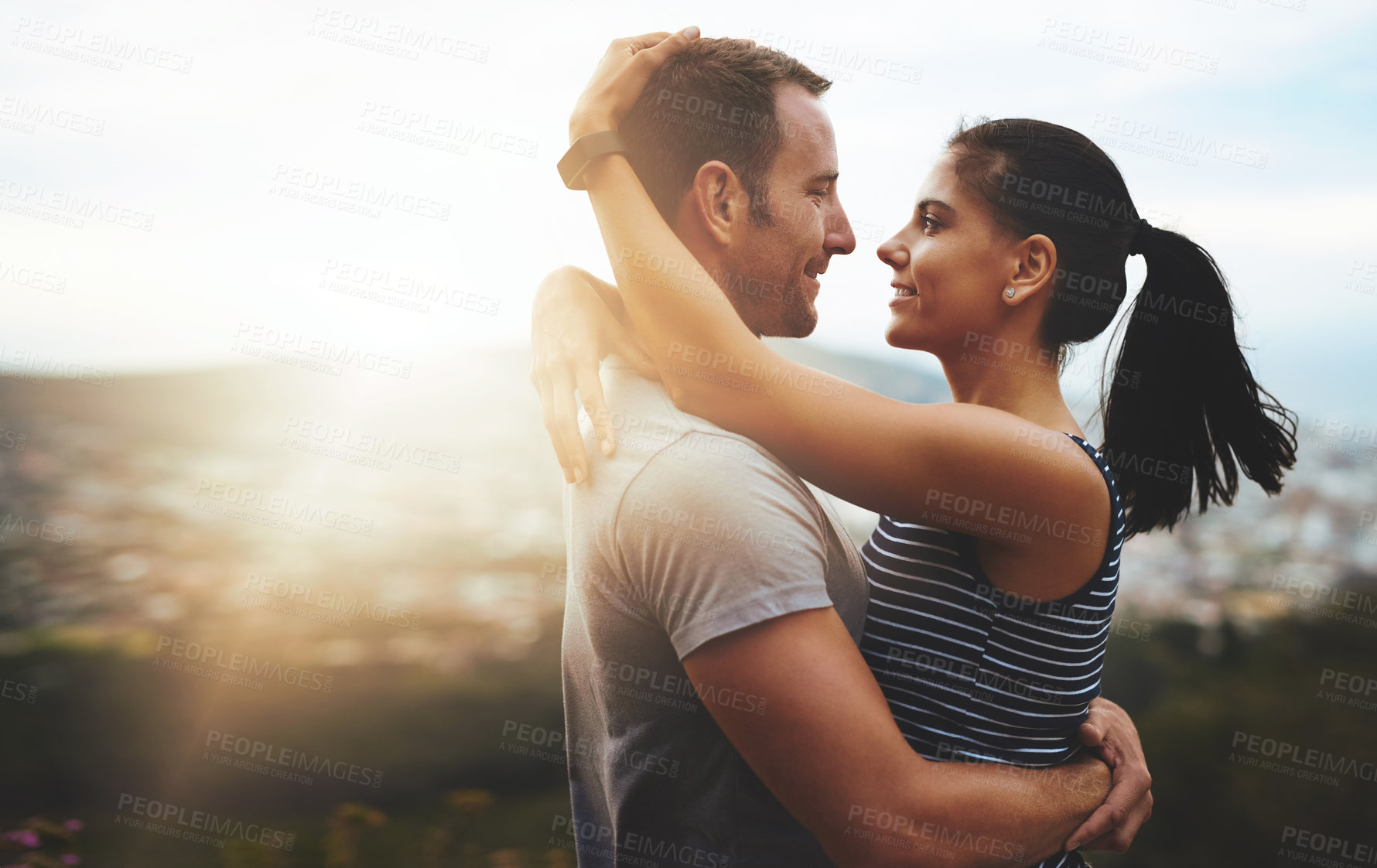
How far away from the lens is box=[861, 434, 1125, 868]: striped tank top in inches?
60.6

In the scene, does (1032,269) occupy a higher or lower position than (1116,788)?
higher

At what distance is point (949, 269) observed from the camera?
1.87 metres

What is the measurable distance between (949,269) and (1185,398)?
714 millimetres

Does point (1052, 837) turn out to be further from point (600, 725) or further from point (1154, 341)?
point (1154, 341)

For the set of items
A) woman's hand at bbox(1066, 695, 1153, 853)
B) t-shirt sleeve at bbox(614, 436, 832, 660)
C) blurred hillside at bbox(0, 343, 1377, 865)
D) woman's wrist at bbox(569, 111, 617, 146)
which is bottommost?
blurred hillside at bbox(0, 343, 1377, 865)

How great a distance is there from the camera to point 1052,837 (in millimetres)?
1562

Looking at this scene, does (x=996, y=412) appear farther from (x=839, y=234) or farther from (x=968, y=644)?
(x=839, y=234)

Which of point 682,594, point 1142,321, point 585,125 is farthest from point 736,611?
point 1142,321

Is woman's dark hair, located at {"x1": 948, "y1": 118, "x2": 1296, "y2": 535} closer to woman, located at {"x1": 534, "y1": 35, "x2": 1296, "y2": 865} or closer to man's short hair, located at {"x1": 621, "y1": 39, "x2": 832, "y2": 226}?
woman, located at {"x1": 534, "y1": 35, "x2": 1296, "y2": 865}

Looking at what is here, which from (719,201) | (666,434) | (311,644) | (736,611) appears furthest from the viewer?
(311,644)

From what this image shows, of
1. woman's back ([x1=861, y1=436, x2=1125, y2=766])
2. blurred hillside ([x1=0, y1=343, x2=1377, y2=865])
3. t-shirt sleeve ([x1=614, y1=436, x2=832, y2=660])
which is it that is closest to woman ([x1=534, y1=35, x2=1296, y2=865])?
woman's back ([x1=861, y1=436, x2=1125, y2=766])

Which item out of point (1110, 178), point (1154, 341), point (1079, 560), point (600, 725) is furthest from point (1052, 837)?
point (1110, 178)

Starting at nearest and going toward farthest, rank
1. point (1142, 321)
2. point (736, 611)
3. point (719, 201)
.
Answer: point (736, 611), point (719, 201), point (1142, 321)

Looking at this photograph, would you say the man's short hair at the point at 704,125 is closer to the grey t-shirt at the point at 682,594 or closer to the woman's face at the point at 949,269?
the woman's face at the point at 949,269
